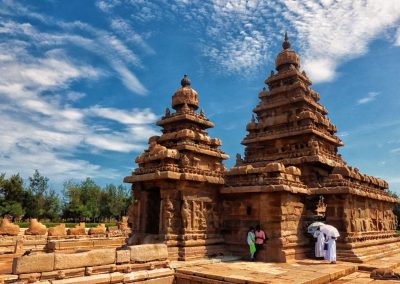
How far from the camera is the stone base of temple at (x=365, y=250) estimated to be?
13673mm

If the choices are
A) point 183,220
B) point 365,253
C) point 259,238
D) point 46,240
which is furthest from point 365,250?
point 46,240

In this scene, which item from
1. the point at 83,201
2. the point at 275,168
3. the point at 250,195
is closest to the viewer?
the point at 275,168

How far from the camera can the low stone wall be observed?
28.5 ft

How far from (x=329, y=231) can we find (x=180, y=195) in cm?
601

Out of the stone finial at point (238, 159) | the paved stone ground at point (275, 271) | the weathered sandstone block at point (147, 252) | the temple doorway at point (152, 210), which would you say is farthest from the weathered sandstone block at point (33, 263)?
the stone finial at point (238, 159)

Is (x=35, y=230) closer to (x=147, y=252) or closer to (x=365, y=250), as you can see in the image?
(x=147, y=252)

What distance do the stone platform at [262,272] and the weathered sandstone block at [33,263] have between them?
4064 mm

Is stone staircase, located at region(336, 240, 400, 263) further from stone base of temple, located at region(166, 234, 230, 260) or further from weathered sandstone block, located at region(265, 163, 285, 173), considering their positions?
stone base of temple, located at region(166, 234, 230, 260)

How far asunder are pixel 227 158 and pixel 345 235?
662cm

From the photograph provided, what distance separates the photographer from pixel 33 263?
8664mm

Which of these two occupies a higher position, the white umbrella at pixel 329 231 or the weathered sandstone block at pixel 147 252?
the white umbrella at pixel 329 231

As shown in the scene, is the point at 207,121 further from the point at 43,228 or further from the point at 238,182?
the point at 43,228

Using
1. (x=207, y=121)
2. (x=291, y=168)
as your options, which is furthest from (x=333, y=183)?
(x=207, y=121)

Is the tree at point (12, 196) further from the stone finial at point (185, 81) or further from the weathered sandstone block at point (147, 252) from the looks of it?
the weathered sandstone block at point (147, 252)
